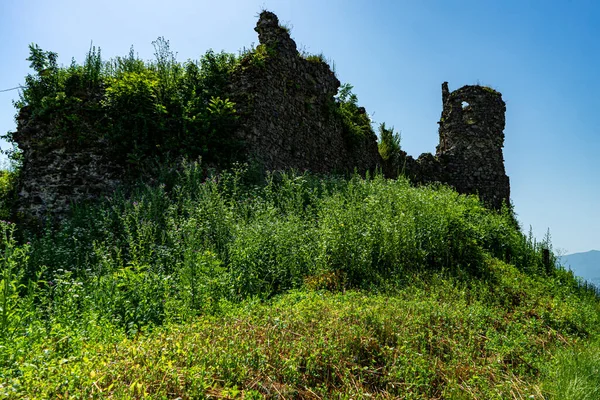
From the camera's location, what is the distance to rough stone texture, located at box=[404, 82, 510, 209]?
17.9m

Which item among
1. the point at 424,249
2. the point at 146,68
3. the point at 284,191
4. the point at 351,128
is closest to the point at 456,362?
the point at 424,249

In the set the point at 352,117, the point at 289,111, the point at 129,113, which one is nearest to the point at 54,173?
the point at 129,113

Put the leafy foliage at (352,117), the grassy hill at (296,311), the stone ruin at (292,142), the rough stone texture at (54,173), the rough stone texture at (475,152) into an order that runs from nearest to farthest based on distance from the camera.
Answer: the grassy hill at (296,311), the rough stone texture at (54,173), the stone ruin at (292,142), the leafy foliage at (352,117), the rough stone texture at (475,152)

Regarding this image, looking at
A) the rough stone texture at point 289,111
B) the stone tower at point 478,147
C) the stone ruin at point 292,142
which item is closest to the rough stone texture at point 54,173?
the stone ruin at point 292,142

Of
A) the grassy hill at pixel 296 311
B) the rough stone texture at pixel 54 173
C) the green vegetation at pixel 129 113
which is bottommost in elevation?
the grassy hill at pixel 296 311

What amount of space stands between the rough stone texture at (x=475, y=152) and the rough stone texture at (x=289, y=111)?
15.2 ft

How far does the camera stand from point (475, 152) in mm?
17938

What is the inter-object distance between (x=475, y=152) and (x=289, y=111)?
9775mm

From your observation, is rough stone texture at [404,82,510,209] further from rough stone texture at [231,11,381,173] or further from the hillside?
the hillside

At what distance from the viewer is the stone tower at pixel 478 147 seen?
1795 centimetres

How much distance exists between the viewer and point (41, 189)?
358 inches

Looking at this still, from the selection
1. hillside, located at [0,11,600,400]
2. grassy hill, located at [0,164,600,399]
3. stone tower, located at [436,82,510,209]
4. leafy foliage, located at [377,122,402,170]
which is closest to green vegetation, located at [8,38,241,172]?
hillside, located at [0,11,600,400]

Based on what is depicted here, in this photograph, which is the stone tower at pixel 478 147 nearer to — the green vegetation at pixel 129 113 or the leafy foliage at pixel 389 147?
the leafy foliage at pixel 389 147

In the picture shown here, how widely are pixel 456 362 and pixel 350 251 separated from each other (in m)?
2.63
